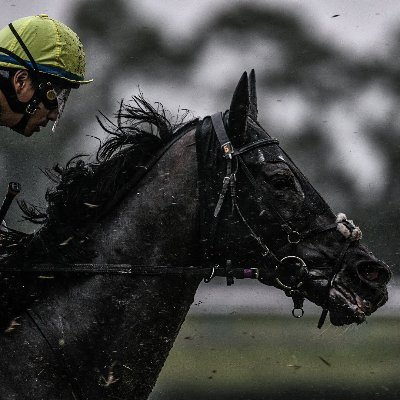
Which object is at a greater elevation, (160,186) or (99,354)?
(160,186)

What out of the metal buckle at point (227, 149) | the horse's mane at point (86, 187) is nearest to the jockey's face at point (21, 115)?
the horse's mane at point (86, 187)

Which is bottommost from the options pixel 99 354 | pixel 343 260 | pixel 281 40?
pixel 281 40

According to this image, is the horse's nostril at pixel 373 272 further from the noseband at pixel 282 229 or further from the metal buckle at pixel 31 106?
the metal buckle at pixel 31 106

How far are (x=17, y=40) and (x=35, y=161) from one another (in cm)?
1347

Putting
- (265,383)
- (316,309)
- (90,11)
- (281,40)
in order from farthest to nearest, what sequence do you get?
(281,40), (90,11), (316,309), (265,383)

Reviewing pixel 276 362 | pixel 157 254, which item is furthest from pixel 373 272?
pixel 276 362

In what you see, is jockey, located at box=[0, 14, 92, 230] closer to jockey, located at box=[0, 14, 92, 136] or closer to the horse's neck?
jockey, located at box=[0, 14, 92, 136]

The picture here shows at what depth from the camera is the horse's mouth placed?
11.3 ft

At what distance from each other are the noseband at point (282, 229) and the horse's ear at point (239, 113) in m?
0.04

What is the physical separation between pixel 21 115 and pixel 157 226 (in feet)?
2.47

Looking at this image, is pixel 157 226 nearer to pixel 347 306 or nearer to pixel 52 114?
pixel 52 114

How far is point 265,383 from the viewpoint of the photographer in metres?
10.0

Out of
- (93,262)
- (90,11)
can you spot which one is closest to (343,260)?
(93,262)

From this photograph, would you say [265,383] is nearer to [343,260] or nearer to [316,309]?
[343,260]
